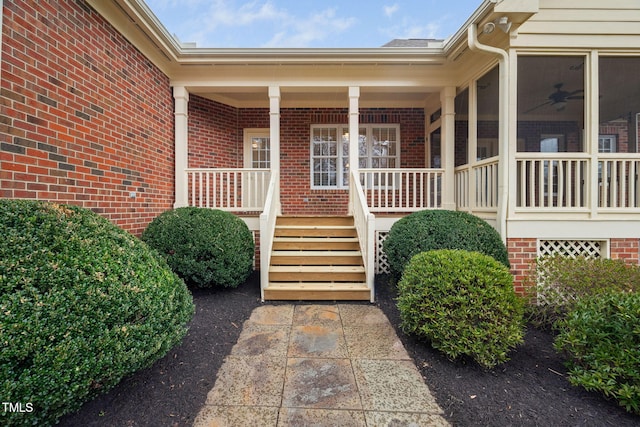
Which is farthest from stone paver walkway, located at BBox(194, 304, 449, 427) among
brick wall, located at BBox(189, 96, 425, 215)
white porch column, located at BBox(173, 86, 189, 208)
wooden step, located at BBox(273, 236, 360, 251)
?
brick wall, located at BBox(189, 96, 425, 215)

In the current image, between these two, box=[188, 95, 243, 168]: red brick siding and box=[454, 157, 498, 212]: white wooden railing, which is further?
box=[188, 95, 243, 168]: red brick siding

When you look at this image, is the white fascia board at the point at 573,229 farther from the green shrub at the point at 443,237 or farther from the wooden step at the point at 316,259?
the wooden step at the point at 316,259

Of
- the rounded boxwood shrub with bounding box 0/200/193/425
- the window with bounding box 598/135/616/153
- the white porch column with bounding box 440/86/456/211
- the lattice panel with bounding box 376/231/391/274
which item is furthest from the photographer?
the window with bounding box 598/135/616/153

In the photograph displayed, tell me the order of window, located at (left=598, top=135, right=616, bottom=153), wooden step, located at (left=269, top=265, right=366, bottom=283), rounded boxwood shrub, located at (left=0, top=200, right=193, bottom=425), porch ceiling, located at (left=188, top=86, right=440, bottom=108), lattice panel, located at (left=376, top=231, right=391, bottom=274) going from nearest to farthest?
rounded boxwood shrub, located at (left=0, top=200, right=193, bottom=425) < wooden step, located at (left=269, top=265, right=366, bottom=283) < lattice panel, located at (left=376, top=231, right=391, bottom=274) < porch ceiling, located at (left=188, top=86, right=440, bottom=108) < window, located at (left=598, top=135, right=616, bottom=153)

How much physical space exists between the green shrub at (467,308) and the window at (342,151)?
4881mm

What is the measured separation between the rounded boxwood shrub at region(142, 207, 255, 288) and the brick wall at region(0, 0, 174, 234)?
0.49 m

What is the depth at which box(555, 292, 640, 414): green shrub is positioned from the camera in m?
2.13

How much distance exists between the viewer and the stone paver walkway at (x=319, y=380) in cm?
210

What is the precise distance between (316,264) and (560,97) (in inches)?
235

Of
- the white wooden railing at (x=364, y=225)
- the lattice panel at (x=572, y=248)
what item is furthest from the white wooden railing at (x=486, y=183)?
the white wooden railing at (x=364, y=225)

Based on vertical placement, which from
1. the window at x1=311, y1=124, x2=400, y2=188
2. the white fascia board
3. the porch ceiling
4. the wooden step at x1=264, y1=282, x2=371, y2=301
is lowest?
the wooden step at x1=264, y1=282, x2=371, y2=301

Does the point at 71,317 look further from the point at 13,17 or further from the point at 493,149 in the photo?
the point at 493,149

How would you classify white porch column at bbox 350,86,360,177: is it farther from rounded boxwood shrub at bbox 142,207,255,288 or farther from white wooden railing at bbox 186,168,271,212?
rounded boxwood shrub at bbox 142,207,255,288

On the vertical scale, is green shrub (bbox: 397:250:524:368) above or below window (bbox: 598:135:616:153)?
below
